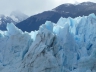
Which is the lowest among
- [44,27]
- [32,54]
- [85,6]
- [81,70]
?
[81,70]

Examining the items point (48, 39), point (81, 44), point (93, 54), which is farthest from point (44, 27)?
point (93, 54)

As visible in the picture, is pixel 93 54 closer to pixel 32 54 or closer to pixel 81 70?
pixel 81 70

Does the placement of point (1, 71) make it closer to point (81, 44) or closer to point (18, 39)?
point (18, 39)

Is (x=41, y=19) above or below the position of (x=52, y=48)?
above

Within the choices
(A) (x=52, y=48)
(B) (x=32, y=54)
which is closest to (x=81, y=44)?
(A) (x=52, y=48)

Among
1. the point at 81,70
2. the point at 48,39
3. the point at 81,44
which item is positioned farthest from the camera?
the point at 81,44

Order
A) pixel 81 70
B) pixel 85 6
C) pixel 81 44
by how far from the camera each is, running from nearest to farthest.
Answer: pixel 81 70, pixel 81 44, pixel 85 6

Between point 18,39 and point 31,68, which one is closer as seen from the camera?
point 31,68
